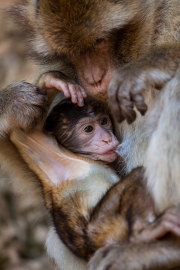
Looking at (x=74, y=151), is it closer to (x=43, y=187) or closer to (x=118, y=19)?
(x=43, y=187)

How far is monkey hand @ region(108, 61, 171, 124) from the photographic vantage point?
12.6ft

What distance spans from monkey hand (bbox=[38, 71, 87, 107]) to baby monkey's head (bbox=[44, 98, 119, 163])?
0.20 meters

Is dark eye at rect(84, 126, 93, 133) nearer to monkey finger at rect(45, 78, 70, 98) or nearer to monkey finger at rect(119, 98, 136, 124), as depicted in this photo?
monkey finger at rect(45, 78, 70, 98)

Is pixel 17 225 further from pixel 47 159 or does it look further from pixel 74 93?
pixel 74 93

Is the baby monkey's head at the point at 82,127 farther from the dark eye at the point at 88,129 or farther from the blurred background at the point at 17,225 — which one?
the blurred background at the point at 17,225

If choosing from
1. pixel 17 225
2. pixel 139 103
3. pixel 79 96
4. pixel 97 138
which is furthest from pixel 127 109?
pixel 17 225

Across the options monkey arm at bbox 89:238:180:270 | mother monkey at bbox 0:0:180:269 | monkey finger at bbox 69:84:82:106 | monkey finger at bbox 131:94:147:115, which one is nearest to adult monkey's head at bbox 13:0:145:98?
mother monkey at bbox 0:0:180:269

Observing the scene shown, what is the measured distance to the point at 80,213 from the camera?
4.27 meters

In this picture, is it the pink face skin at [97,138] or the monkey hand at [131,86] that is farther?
the pink face skin at [97,138]

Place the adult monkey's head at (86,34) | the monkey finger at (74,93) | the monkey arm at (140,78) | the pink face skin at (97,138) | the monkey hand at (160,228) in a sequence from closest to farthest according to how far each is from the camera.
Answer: the monkey hand at (160,228), the monkey arm at (140,78), the adult monkey's head at (86,34), the monkey finger at (74,93), the pink face skin at (97,138)

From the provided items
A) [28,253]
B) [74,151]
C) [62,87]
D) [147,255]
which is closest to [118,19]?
[62,87]

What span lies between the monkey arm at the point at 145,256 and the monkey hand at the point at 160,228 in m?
0.04

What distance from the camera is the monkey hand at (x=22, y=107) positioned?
4516 millimetres

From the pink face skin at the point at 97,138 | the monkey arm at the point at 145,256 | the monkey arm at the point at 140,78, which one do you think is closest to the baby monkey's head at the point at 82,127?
the pink face skin at the point at 97,138
